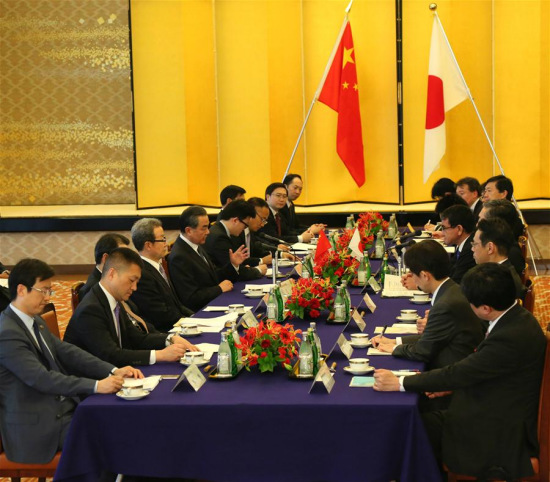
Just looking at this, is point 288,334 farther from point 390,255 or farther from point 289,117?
point 289,117

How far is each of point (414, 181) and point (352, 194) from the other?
82 cm

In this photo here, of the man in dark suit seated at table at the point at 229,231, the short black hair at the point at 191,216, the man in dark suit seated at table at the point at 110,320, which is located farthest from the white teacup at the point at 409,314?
the man in dark suit seated at table at the point at 229,231

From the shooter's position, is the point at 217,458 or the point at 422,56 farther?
the point at 422,56

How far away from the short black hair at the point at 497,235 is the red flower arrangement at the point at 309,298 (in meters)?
0.86

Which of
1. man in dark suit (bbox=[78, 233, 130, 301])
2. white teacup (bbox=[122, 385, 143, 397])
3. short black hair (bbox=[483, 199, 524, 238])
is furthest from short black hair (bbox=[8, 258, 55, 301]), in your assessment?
short black hair (bbox=[483, 199, 524, 238])

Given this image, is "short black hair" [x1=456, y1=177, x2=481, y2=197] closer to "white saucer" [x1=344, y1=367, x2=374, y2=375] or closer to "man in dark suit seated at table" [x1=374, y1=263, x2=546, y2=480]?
"white saucer" [x1=344, y1=367, x2=374, y2=375]

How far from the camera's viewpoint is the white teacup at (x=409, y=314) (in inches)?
189

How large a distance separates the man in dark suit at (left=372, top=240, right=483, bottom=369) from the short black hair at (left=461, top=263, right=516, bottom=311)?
49 cm

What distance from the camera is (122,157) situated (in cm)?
1261

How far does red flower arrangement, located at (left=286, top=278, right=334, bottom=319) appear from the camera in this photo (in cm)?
475

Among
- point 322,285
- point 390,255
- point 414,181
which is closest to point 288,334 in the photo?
point 322,285

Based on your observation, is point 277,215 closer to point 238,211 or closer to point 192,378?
point 238,211

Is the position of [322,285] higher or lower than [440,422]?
higher

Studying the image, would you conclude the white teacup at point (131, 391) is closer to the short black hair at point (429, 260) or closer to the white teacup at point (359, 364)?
the white teacup at point (359, 364)
